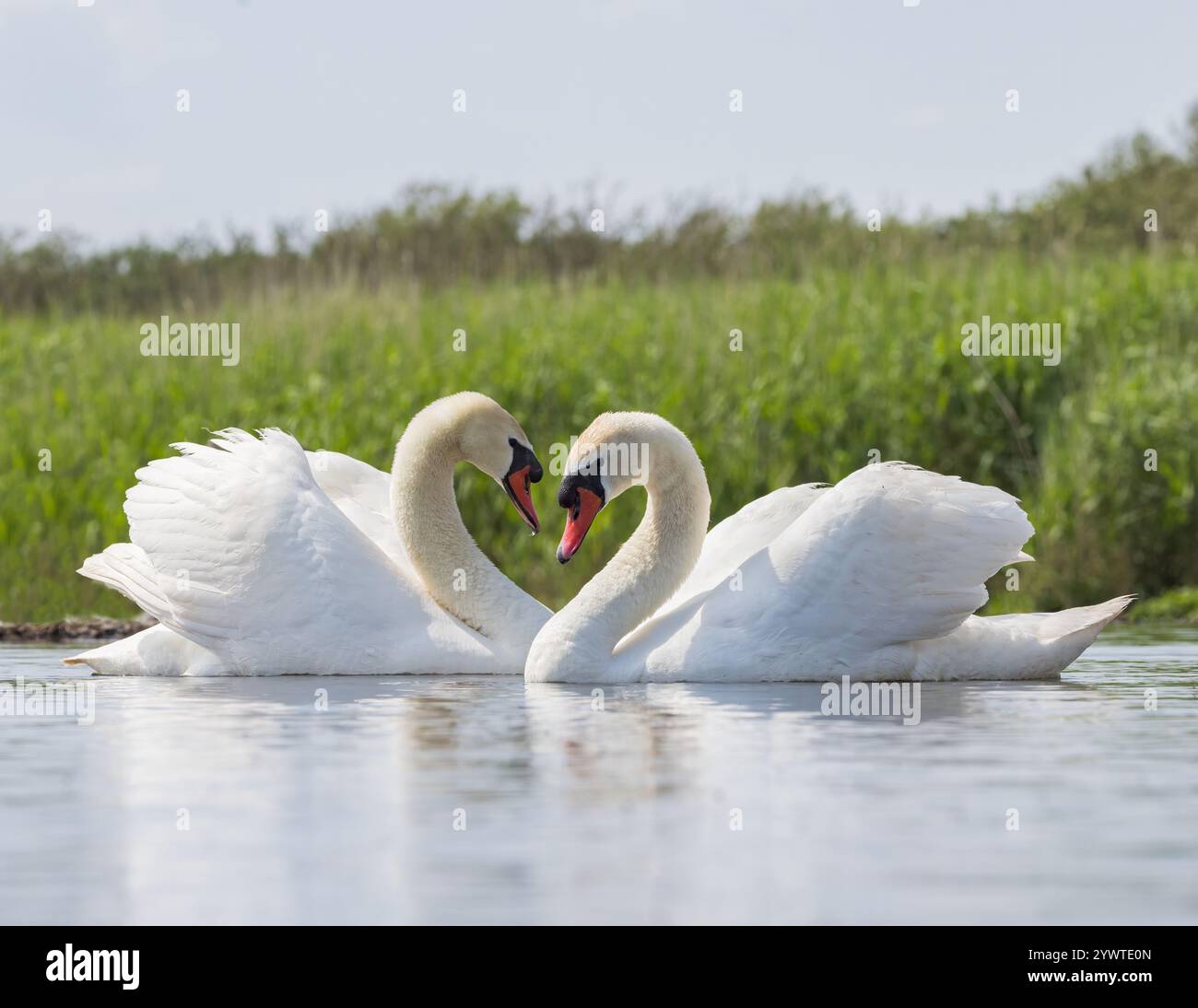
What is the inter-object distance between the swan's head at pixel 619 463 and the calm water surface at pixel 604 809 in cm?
112

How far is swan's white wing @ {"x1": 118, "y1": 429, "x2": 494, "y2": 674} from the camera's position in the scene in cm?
1007

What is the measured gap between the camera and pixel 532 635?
1041cm

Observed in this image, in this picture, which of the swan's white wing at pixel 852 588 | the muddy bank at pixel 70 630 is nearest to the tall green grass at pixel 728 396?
Answer: the muddy bank at pixel 70 630

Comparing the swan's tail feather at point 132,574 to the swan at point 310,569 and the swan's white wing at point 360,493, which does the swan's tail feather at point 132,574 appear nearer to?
the swan at point 310,569

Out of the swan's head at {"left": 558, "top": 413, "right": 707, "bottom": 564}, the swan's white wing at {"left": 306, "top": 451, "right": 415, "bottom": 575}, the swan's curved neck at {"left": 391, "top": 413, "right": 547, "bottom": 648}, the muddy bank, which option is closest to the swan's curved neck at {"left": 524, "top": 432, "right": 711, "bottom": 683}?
the swan's head at {"left": 558, "top": 413, "right": 707, "bottom": 564}

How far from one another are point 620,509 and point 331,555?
5591 millimetres

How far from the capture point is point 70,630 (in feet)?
44.8

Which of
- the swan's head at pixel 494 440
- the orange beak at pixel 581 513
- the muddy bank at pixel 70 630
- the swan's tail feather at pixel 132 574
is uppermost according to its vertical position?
the swan's head at pixel 494 440

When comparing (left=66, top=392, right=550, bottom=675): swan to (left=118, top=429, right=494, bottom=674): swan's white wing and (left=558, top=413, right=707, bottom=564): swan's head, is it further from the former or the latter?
(left=558, top=413, right=707, bottom=564): swan's head

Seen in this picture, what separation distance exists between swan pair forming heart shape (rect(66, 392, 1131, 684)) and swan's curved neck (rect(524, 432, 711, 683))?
0.01m

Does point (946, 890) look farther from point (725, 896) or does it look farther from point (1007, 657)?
point (1007, 657)

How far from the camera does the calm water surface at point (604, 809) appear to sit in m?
4.82
